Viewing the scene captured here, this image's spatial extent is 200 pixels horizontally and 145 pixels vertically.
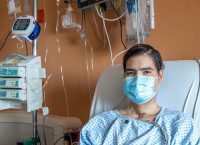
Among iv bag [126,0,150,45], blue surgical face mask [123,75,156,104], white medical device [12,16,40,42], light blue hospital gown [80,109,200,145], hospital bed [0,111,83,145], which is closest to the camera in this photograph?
light blue hospital gown [80,109,200,145]

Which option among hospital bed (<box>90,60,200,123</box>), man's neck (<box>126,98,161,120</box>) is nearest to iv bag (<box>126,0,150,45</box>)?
hospital bed (<box>90,60,200,123</box>)

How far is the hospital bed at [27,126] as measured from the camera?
232cm

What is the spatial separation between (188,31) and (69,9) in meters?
0.93

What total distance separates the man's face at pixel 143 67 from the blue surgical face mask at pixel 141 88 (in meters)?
0.04

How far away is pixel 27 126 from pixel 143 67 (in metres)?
1.47

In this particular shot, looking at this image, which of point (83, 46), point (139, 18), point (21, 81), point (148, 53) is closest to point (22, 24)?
point (21, 81)

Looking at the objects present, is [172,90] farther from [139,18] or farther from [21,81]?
[21,81]

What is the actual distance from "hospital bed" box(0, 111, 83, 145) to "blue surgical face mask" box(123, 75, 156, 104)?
3.15 ft

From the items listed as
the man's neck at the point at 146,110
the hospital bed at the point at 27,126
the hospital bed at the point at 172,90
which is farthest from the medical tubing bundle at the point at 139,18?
the hospital bed at the point at 27,126

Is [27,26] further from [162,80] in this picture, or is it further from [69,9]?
[162,80]

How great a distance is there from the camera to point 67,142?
2217mm

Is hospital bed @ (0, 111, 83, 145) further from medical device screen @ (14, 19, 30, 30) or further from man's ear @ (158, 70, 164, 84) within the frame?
man's ear @ (158, 70, 164, 84)

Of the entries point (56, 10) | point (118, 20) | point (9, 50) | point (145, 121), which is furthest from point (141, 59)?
point (9, 50)

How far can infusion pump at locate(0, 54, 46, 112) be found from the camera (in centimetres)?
185
